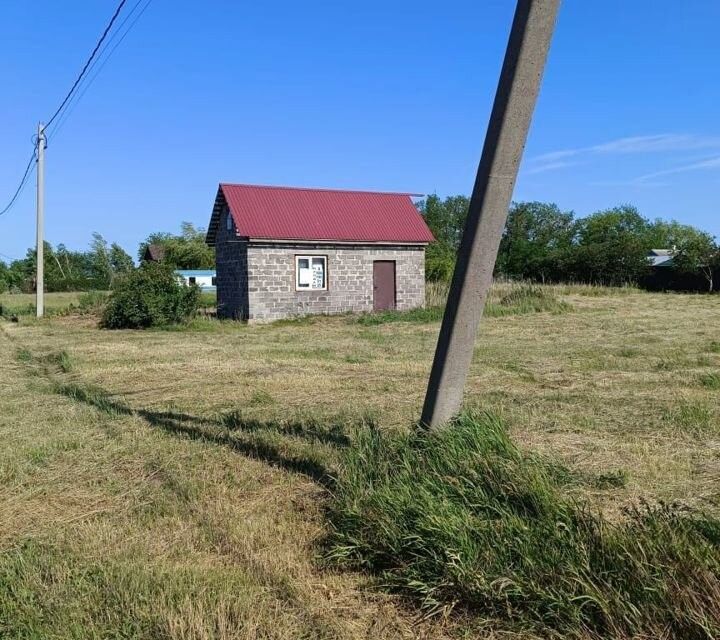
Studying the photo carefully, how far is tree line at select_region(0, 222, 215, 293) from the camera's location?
6619 cm

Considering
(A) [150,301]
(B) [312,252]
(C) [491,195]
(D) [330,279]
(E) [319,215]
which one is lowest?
(A) [150,301]

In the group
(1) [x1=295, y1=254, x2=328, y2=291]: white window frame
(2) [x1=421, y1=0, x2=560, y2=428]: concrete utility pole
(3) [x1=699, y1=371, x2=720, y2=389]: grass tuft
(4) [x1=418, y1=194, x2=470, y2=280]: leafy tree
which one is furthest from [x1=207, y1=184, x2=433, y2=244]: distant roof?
(4) [x1=418, y1=194, x2=470, y2=280]: leafy tree

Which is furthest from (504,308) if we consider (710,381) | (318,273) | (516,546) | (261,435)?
(516,546)

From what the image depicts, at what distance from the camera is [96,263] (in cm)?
8969

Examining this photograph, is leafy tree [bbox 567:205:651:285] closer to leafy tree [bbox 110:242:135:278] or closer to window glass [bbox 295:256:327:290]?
window glass [bbox 295:256:327:290]

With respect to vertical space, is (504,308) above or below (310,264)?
below

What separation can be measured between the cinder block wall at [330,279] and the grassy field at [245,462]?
9.65 metres

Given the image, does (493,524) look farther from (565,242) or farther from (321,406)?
(565,242)

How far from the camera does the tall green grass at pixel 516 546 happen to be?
10.6 ft

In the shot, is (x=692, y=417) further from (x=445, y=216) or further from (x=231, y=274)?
(x=445, y=216)

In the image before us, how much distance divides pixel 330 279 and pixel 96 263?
2800 inches

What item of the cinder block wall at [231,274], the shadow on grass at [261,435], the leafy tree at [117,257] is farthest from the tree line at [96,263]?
the shadow on grass at [261,435]

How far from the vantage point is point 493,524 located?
13.1 ft

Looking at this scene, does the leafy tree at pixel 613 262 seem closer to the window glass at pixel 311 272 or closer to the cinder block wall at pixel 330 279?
the cinder block wall at pixel 330 279
